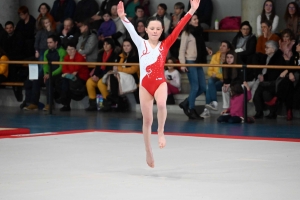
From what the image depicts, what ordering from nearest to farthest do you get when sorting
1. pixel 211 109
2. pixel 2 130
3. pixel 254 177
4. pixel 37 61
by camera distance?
pixel 254 177 → pixel 2 130 → pixel 211 109 → pixel 37 61

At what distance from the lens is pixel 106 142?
849 centimetres

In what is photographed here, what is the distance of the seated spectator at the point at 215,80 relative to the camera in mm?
11789

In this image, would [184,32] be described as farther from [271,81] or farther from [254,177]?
[254,177]

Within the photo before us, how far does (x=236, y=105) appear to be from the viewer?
11.2 metres

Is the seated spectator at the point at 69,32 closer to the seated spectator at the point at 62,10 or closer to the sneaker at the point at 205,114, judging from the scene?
the seated spectator at the point at 62,10

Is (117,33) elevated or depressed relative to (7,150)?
elevated

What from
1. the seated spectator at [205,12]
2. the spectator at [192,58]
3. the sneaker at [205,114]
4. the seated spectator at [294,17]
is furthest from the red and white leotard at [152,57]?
the seated spectator at [205,12]

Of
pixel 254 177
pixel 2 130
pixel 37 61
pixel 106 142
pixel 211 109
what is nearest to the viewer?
pixel 254 177

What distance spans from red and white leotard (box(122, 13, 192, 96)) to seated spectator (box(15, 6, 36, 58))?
28.1 feet

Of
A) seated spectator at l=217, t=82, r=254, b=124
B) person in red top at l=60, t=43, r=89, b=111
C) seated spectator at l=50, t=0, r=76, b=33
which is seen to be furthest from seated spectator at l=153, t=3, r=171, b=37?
seated spectator at l=50, t=0, r=76, b=33

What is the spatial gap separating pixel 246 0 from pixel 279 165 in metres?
7.31

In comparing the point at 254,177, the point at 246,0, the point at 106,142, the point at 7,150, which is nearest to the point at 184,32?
the point at 246,0

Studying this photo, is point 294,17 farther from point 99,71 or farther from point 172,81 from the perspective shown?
point 99,71

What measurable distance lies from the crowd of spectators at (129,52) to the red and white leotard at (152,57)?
5.00m
